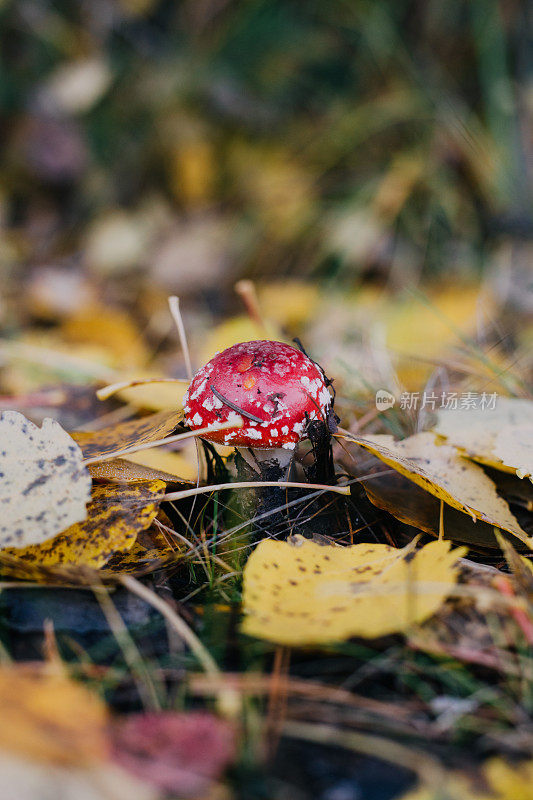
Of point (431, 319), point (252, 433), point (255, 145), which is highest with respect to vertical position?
point (255, 145)

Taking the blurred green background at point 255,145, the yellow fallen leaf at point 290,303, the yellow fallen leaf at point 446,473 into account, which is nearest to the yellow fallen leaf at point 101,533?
the yellow fallen leaf at point 446,473

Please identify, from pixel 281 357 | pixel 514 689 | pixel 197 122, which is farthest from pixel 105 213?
pixel 514 689

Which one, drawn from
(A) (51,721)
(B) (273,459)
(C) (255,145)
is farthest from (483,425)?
(C) (255,145)

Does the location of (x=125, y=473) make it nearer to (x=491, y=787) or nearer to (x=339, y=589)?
→ (x=339, y=589)

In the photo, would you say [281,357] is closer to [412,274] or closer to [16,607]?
[16,607]

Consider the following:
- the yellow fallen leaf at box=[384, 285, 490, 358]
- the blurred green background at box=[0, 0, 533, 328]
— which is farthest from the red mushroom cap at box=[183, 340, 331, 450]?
the blurred green background at box=[0, 0, 533, 328]

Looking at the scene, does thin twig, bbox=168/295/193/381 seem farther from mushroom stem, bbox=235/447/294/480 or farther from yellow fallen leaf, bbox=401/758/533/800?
yellow fallen leaf, bbox=401/758/533/800

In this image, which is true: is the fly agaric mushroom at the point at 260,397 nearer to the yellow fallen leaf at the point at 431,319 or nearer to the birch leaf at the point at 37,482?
the birch leaf at the point at 37,482
